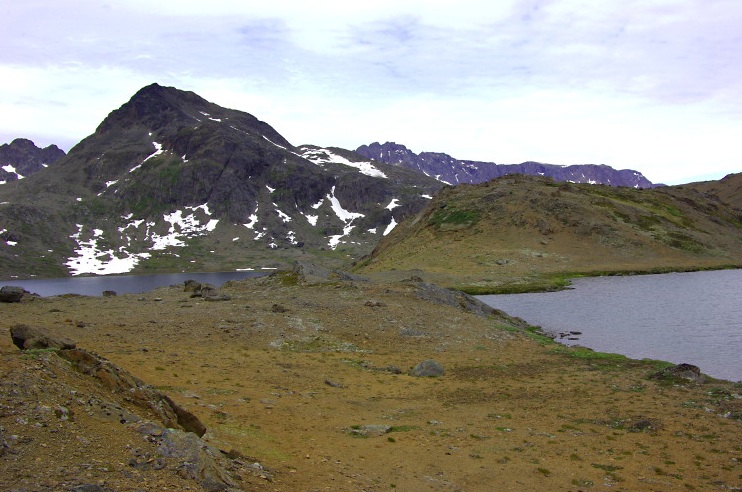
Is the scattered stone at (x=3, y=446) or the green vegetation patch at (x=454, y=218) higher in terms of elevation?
the green vegetation patch at (x=454, y=218)

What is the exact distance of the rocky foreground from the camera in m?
14.3

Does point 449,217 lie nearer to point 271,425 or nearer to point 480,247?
point 480,247

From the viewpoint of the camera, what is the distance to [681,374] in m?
33.5

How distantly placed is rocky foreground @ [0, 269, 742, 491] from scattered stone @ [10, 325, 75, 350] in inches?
2.9

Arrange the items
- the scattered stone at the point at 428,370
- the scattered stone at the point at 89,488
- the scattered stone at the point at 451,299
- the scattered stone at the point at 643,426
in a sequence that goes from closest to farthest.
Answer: the scattered stone at the point at 89,488 < the scattered stone at the point at 643,426 < the scattered stone at the point at 428,370 < the scattered stone at the point at 451,299

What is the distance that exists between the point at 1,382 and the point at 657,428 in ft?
85.8

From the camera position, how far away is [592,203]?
163 meters

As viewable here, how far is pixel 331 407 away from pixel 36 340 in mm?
13753

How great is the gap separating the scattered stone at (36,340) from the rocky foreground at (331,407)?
0.24 ft

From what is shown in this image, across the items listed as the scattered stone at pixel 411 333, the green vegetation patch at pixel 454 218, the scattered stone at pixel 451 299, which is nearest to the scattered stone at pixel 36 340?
the scattered stone at pixel 411 333

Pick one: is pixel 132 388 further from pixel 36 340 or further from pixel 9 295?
pixel 9 295

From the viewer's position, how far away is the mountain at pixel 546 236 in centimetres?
12650

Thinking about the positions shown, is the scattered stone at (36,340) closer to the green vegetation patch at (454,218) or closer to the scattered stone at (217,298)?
the scattered stone at (217,298)

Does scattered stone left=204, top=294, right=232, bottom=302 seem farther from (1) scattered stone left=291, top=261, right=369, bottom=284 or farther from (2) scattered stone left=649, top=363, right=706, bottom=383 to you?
(2) scattered stone left=649, top=363, right=706, bottom=383
